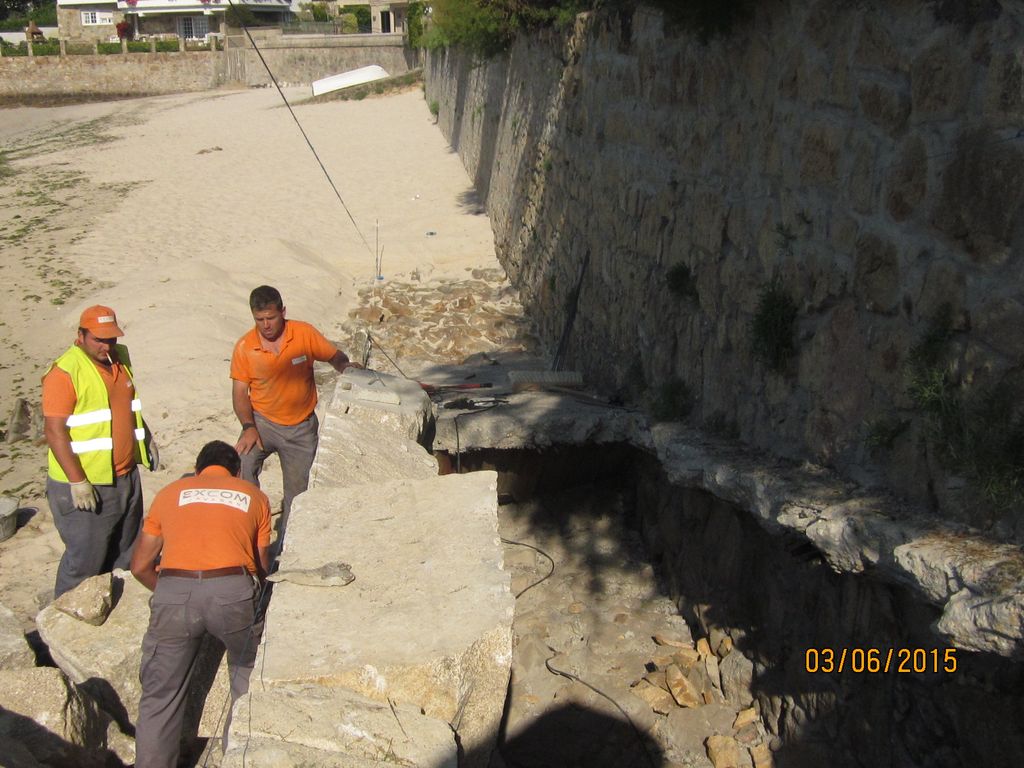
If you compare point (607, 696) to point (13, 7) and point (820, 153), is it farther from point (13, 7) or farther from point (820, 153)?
point (13, 7)

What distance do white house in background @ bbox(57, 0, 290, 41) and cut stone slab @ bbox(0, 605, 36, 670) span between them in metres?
53.4

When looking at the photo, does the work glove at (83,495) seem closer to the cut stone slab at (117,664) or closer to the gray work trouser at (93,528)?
the gray work trouser at (93,528)

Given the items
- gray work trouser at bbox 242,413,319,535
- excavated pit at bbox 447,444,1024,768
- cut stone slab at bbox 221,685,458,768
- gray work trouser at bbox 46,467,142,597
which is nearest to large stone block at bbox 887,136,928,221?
excavated pit at bbox 447,444,1024,768

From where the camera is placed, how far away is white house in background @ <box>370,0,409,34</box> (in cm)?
5121

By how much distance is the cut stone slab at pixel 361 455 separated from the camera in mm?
4594

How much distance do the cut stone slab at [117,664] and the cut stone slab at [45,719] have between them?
322mm

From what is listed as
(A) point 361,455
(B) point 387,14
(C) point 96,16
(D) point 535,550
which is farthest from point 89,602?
(C) point 96,16

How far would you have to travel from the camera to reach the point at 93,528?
5.10 meters

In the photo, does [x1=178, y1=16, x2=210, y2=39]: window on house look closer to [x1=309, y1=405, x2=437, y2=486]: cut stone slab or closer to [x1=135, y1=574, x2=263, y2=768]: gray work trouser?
[x1=309, y1=405, x2=437, y2=486]: cut stone slab

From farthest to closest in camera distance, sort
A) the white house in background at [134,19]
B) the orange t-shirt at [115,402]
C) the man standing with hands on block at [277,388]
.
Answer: the white house in background at [134,19] → the man standing with hands on block at [277,388] → the orange t-shirt at [115,402]

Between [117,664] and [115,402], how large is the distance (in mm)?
1457

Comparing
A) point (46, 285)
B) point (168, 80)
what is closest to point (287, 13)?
point (168, 80)

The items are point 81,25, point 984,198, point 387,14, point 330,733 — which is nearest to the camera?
point 330,733
